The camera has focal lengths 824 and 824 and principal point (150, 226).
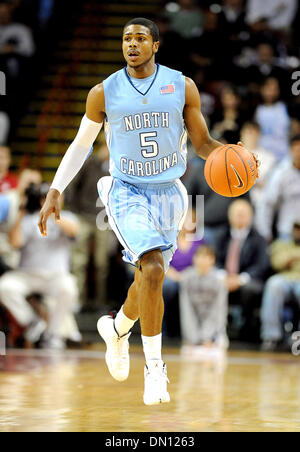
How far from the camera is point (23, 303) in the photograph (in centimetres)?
774

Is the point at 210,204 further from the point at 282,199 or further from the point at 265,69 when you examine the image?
the point at 265,69

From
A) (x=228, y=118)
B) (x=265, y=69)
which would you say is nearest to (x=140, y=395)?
(x=228, y=118)

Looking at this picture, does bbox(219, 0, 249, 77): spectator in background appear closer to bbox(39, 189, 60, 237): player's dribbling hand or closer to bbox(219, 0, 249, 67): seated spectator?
bbox(219, 0, 249, 67): seated spectator

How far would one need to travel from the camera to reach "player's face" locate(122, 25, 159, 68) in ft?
14.1

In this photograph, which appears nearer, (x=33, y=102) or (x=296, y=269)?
(x=296, y=269)

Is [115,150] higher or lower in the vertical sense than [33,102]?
lower

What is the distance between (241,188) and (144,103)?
26.7 inches

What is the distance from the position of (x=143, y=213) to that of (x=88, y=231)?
433 cm

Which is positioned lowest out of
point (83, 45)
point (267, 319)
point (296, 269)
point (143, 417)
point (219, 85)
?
point (143, 417)

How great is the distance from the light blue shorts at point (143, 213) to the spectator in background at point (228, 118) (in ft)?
14.5

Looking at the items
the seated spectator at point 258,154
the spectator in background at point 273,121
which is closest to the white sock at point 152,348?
the seated spectator at point 258,154

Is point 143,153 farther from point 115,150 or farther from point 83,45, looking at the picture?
point 83,45

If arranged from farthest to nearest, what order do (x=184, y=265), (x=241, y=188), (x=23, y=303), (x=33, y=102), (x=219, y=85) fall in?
(x=33, y=102), (x=219, y=85), (x=184, y=265), (x=23, y=303), (x=241, y=188)

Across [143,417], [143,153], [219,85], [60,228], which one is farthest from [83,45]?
[143,417]
